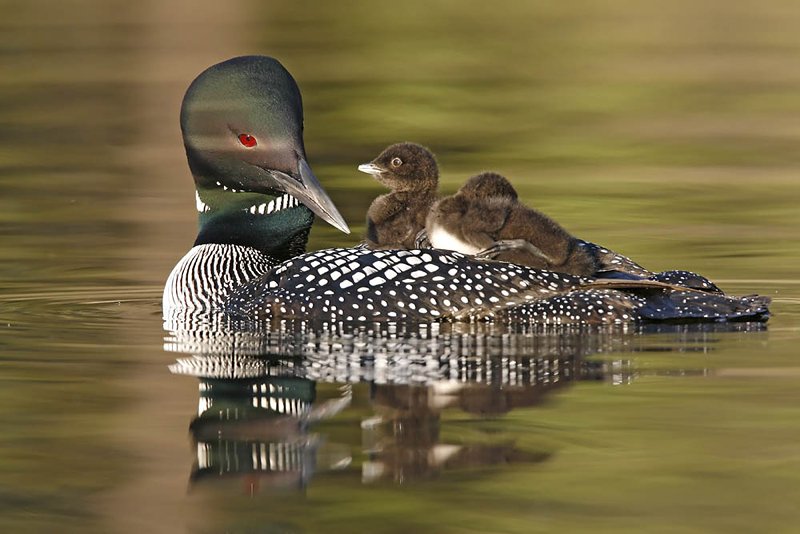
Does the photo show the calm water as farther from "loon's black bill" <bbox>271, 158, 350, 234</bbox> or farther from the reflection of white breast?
"loon's black bill" <bbox>271, 158, 350, 234</bbox>

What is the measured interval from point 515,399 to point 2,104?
11714 mm

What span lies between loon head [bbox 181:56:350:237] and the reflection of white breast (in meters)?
0.43

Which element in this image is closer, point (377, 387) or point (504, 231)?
point (377, 387)

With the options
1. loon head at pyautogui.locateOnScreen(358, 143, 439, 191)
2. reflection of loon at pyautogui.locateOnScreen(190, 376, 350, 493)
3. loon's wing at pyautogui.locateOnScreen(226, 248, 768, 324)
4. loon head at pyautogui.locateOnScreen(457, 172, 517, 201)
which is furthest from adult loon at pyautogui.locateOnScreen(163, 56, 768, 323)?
reflection of loon at pyautogui.locateOnScreen(190, 376, 350, 493)

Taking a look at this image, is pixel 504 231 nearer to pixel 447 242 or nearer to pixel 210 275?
pixel 447 242

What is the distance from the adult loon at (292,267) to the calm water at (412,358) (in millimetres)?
130

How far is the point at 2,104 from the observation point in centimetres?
1673

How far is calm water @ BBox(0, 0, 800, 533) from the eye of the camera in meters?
4.82

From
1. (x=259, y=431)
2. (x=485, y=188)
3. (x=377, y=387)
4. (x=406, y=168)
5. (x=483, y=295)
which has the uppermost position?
(x=406, y=168)

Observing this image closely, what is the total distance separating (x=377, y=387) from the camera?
19.9ft

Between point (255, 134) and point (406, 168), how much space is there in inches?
27.8

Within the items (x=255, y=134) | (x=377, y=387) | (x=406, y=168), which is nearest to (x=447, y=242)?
(x=406, y=168)

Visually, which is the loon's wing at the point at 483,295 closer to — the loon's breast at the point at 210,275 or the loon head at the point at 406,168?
the loon's breast at the point at 210,275

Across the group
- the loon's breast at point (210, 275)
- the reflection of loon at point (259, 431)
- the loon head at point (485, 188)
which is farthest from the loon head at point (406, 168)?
the reflection of loon at point (259, 431)
